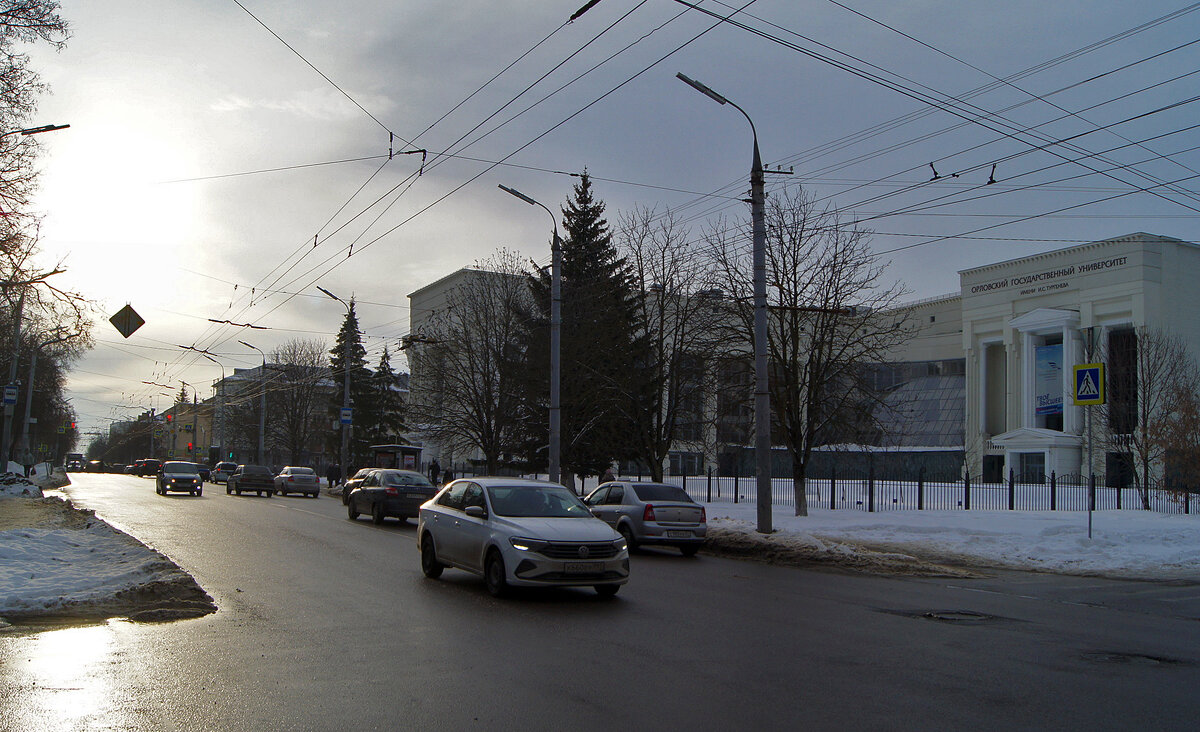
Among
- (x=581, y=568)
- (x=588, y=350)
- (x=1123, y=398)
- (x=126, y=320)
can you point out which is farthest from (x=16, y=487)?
(x=1123, y=398)

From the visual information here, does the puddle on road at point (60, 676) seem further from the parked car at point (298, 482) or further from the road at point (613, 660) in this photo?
the parked car at point (298, 482)

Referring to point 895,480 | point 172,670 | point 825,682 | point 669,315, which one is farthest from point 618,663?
point 895,480

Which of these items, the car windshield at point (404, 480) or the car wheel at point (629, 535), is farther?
the car windshield at point (404, 480)

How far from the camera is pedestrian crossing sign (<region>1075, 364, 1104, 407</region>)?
711 inches

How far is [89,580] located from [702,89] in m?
13.9

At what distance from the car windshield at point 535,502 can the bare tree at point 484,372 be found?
24052 mm

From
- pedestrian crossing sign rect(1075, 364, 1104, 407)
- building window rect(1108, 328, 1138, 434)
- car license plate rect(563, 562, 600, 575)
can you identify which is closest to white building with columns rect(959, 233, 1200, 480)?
building window rect(1108, 328, 1138, 434)

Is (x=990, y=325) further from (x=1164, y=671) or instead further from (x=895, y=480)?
(x=1164, y=671)

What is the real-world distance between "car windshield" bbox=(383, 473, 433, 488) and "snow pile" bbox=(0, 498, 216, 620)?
354 inches

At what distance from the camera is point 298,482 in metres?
45.1

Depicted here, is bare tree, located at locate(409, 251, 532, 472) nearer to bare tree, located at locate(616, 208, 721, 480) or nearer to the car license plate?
bare tree, located at locate(616, 208, 721, 480)

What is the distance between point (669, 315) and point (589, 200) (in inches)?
444

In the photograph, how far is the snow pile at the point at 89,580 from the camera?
9.76 m

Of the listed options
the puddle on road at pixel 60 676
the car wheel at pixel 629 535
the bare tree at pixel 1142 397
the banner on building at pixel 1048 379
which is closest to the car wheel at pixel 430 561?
the puddle on road at pixel 60 676
